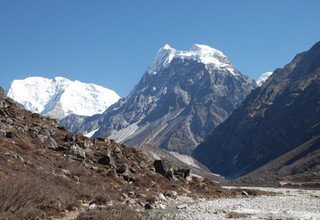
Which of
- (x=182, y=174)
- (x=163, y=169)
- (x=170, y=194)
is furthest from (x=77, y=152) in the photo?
(x=182, y=174)

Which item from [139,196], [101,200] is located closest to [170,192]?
[139,196]

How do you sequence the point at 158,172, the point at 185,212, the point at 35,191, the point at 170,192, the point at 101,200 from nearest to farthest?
the point at 35,191 → the point at 101,200 → the point at 185,212 → the point at 170,192 → the point at 158,172

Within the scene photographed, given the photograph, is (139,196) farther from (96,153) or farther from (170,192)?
(96,153)

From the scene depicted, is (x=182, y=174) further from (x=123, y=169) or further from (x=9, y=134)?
(x=9, y=134)

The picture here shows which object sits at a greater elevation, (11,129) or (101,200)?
(11,129)

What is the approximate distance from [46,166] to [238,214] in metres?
18.5

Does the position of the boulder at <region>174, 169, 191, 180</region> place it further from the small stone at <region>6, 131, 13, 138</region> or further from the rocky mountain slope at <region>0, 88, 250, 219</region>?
the small stone at <region>6, 131, 13, 138</region>

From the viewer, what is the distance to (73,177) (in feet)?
154

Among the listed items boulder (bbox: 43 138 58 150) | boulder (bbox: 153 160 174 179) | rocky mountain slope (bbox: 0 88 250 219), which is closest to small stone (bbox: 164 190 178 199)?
rocky mountain slope (bbox: 0 88 250 219)

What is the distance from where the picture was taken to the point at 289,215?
132 feet

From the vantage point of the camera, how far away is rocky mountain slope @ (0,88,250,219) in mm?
28828

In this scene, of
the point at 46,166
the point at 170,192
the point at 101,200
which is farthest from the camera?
the point at 170,192

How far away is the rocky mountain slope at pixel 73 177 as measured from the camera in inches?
1135

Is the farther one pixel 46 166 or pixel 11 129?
pixel 11 129
